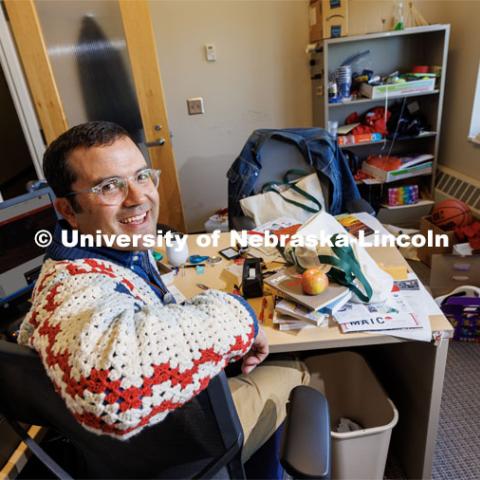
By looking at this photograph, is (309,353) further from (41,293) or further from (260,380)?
(41,293)

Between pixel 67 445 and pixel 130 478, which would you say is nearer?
pixel 130 478

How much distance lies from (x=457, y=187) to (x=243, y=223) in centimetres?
185

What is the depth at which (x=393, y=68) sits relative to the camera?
9.50ft

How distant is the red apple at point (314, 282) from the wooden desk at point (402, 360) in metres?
0.11

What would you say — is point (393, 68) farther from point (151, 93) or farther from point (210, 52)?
point (151, 93)

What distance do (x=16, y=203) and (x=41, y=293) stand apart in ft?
2.09

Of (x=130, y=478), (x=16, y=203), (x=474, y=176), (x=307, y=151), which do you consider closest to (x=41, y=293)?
(x=130, y=478)

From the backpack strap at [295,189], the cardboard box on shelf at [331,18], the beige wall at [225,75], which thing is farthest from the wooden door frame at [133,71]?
the cardboard box on shelf at [331,18]

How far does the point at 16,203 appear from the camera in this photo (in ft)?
3.73

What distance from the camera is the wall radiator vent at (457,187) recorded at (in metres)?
2.53

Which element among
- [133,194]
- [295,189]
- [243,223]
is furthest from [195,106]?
[133,194]

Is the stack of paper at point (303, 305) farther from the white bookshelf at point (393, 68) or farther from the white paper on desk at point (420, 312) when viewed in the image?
the white bookshelf at point (393, 68)

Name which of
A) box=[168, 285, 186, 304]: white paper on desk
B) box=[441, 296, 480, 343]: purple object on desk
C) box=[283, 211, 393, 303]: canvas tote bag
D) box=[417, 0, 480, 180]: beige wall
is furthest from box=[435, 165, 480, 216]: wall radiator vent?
box=[168, 285, 186, 304]: white paper on desk

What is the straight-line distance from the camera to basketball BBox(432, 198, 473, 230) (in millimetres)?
2365
